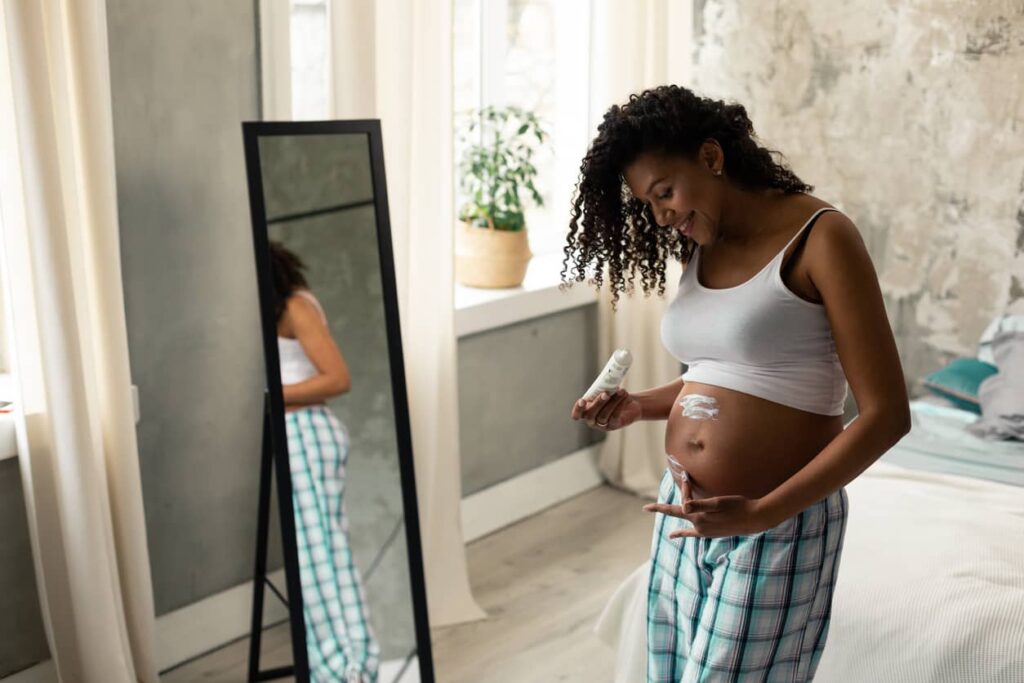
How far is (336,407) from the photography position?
2373mm

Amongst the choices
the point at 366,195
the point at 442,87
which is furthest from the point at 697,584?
the point at 442,87

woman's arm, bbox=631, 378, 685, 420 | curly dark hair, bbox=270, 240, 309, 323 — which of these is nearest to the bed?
woman's arm, bbox=631, 378, 685, 420

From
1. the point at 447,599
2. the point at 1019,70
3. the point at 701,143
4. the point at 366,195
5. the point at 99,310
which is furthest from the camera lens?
the point at 1019,70

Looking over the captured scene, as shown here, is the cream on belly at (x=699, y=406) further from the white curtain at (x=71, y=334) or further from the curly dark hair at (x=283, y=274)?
the white curtain at (x=71, y=334)

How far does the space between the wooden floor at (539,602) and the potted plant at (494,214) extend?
85cm

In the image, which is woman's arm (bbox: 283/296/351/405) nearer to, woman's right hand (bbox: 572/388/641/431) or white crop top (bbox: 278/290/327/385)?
white crop top (bbox: 278/290/327/385)

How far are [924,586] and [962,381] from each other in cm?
135

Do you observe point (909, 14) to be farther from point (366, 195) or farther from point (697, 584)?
point (697, 584)

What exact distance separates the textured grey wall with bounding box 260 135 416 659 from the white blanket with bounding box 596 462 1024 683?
0.51 meters

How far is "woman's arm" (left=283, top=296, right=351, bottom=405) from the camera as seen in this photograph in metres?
2.30

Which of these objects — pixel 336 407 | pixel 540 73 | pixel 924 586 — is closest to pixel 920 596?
pixel 924 586

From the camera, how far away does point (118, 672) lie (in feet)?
7.39

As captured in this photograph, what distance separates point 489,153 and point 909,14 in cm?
142

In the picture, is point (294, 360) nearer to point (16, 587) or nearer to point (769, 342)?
point (16, 587)
